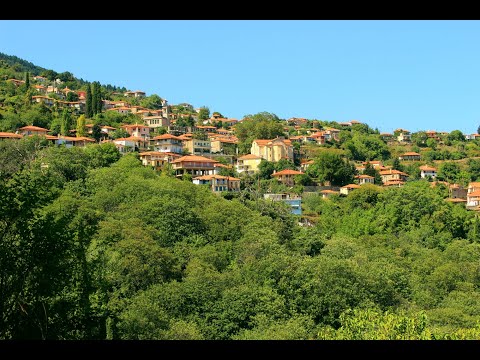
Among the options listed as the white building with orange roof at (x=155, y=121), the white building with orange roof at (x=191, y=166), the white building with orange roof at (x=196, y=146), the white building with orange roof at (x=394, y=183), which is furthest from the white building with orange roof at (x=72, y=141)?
the white building with orange roof at (x=394, y=183)

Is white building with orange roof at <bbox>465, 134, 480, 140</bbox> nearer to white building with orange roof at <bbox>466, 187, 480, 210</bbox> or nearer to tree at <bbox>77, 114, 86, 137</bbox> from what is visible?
white building with orange roof at <bbox>466, 187, 480, 210</bbox>

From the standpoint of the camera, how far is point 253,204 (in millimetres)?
20047

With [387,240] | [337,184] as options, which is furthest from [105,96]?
[387,240]

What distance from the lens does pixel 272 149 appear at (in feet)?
99.6

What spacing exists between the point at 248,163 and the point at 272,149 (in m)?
2.03

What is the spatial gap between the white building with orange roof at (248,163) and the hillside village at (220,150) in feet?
0.11

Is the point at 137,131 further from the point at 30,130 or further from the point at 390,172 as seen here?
the point at 390,172

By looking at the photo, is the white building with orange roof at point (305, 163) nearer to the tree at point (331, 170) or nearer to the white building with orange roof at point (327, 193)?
the tree at point (331, 170)

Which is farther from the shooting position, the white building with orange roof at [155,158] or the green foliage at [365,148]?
the green foliage at [365,148]

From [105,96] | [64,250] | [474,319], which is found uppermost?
[105,96]

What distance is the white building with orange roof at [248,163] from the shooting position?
28497 millimetres
